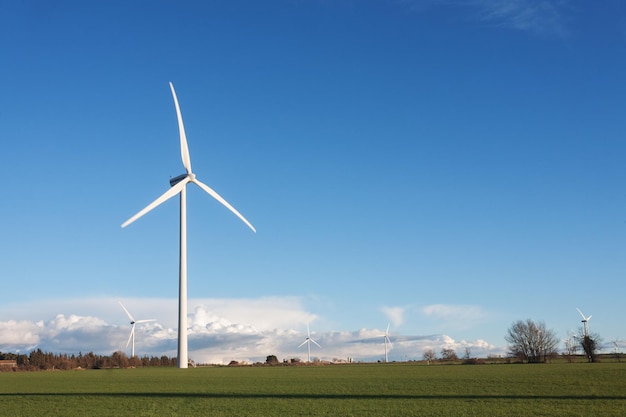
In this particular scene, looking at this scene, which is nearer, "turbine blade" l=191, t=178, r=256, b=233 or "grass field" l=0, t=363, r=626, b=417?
"grass field" l=0, t=363, r=626, b=417

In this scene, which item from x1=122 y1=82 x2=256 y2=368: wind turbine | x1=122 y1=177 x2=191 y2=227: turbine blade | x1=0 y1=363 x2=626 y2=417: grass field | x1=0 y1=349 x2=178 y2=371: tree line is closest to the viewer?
x1=0 y1=363 x2=626 y2=417: grass field

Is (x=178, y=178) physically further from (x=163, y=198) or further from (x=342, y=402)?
(x=342, y=402)

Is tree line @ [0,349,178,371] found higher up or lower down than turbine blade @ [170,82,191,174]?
lower down

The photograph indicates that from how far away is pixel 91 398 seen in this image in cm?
3597

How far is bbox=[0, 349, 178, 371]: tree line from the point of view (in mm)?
119312

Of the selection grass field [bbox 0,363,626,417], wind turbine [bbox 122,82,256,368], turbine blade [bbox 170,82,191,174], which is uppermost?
turbine blade [bbox 170,82,191,174]

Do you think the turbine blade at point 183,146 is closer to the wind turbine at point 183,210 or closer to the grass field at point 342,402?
the wind turbine at point 183,210

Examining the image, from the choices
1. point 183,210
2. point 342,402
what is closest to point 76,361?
point 183,210

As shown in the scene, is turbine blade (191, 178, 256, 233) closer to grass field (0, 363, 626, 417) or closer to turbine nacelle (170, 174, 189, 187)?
turbine nacelle (170, 174, 189, 187)

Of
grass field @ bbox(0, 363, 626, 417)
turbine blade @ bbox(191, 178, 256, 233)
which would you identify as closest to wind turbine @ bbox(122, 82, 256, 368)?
turbine blade @ bbox(191, 178, 256, 233)

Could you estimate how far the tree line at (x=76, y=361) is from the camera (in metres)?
119

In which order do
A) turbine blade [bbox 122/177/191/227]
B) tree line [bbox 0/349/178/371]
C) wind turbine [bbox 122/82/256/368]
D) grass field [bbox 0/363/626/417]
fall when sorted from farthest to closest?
tree line [bbox 0/349/178/371] < wind turbine [bbox 122/82/256/368] < turbine blade [bbox 122/177/191/227] < grass field [bbox 0/363/626/417]

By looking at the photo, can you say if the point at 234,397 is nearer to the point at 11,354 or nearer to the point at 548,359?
the point at 548,359

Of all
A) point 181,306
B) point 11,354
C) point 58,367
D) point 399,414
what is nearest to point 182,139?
point 181,306
